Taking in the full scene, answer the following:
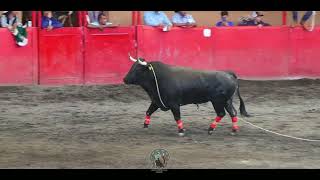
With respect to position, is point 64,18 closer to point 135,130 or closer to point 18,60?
point 18,60

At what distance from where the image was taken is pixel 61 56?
16922mm

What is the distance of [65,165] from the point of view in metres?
9.23

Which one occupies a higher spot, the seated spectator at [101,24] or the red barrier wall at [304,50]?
the seated spectator at [101,24]

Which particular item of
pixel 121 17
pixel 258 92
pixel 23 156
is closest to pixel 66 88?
pixel 121 17

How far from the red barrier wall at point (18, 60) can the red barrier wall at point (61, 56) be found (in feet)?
0.60

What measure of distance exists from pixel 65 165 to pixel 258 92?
8.15 metres

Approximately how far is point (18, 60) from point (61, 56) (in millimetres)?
1125

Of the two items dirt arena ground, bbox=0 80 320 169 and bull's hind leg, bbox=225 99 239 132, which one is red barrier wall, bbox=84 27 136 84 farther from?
bull's hind leg, bbox=225 99 239 132

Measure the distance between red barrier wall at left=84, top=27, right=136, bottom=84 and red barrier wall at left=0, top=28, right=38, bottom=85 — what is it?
137 centimetres

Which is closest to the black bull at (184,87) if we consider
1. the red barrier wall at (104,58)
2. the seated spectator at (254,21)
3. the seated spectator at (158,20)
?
the red barrier wall at (104,58)

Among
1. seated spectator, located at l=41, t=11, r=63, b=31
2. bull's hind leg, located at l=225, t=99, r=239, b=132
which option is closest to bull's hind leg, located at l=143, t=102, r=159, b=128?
bull's hind leg, located at l=225, t=99, r=239, b=132

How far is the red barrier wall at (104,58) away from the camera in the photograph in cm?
1709

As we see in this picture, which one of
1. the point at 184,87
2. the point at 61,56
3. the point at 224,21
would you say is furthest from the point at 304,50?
the point at 184,87

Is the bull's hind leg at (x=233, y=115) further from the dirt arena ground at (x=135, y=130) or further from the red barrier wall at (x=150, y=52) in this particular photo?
the red barrier wall at (x=150, y=52)
